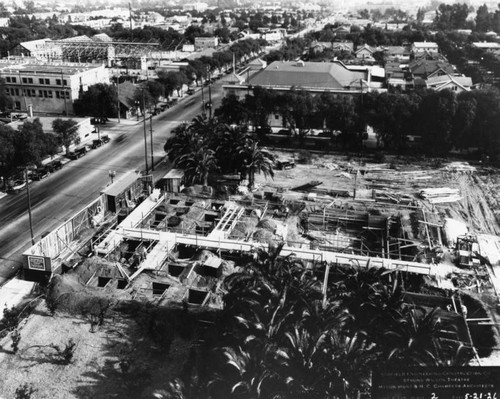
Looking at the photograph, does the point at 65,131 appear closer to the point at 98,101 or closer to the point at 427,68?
the point at 98,101

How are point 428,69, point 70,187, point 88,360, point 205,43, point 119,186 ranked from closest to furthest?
1. point 88,360
2. point 119,186
3. point 70,187
4. point 428,69
5. point 205,43

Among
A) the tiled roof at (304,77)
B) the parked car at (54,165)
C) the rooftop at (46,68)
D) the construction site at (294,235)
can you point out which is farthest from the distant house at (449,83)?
the parked car at (54,165)

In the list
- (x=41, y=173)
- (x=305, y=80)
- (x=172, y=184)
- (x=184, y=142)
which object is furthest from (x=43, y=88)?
(x=172, y=184)

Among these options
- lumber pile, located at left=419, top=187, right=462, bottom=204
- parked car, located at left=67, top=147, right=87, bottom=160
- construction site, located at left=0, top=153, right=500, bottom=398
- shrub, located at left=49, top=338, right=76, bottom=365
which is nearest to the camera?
shrub, located at left=49, top=338, right=76, bottom=365

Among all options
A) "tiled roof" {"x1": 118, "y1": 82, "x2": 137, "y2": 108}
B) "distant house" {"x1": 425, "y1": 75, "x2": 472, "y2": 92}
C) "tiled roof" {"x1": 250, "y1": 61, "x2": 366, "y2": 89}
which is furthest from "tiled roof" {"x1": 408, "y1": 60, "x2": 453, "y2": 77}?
"tiled roof" {"x1": 118, "y1": 82, "x2": 137, "y2": 108}

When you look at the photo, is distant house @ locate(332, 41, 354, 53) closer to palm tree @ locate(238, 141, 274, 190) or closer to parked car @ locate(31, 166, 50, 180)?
palm tree @ locate(238, 141, 274, 190)

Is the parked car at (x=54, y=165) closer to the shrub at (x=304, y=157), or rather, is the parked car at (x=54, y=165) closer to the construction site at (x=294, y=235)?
the construction site at (x=294, y=235)
